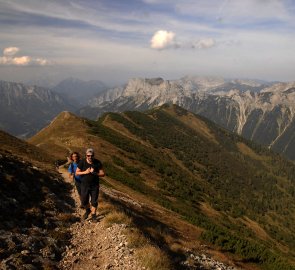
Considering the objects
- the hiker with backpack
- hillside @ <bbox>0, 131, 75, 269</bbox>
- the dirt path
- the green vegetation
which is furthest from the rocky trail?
the green vegetation

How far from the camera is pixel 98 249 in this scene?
19.5 meters

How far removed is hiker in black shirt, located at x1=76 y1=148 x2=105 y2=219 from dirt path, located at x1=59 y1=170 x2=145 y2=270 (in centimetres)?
157

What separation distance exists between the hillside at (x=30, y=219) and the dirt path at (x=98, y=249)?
0.61 metres

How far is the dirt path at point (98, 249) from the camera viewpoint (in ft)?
57.0

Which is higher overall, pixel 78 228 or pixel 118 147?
pixel 78 228

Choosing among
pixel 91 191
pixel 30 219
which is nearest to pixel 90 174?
pixel 91 191

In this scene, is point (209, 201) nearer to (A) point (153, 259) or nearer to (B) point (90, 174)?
(B) point (90, 174)

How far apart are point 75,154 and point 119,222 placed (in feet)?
20.8

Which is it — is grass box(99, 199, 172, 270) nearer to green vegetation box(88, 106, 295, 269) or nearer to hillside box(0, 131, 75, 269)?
hillside box(0, 131, 75, 269)

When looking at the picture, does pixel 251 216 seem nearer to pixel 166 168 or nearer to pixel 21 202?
pixel 166 168

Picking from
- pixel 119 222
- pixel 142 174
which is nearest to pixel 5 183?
pixel 119 222

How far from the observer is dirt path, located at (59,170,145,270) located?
57.0 feet

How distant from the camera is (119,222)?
74.4 ft

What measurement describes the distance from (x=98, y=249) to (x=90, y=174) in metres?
4.78
